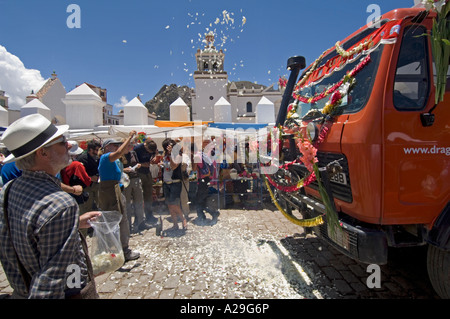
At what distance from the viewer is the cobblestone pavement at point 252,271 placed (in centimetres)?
289

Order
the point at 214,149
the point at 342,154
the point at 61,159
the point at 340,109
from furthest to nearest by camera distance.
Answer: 1. the point at 214,149
2. the point at 340,109
3. the point at 342,154
4. the point at 61,159

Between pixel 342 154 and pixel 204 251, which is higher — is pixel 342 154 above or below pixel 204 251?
above

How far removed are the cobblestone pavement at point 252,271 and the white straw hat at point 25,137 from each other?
7.70 feet

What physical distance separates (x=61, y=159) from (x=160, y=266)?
2.70 meters

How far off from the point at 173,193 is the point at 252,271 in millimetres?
2464

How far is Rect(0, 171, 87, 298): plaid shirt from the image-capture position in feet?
3.98

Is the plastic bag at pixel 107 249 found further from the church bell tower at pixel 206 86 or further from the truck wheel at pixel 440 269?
the church bell tower at pixel 206 86

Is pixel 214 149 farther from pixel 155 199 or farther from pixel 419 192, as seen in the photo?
pixel 419 192

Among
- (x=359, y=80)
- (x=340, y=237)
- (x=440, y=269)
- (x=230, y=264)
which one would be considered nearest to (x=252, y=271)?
(x=230, y=264)

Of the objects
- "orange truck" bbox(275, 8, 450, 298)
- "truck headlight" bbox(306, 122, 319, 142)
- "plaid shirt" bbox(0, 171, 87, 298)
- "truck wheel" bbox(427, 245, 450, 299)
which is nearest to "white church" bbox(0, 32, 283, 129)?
"truck headlight" bbox(306, 122, 319, 142)

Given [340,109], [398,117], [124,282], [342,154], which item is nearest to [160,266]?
[124,282]

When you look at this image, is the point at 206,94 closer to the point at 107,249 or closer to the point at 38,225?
the point at 107,249

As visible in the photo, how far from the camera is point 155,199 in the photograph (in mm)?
7238

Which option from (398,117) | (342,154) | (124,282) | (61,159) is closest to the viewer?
(61,159)
